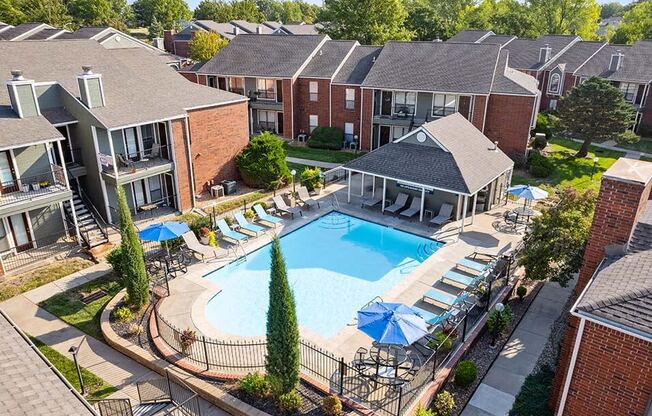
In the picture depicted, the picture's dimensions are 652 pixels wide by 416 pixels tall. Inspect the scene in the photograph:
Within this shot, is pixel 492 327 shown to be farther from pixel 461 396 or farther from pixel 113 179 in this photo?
pixel 113 179

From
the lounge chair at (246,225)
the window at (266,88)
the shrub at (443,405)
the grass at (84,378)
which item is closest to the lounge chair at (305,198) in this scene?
the lounge chair at (246,225)

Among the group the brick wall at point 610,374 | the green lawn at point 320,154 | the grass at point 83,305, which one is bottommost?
the grass at point 83,305

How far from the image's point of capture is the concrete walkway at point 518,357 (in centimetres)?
1283

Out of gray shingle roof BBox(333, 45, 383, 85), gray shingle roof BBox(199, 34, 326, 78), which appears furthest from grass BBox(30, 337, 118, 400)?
gray shingle roof BBox(333, 45, 383, 85)

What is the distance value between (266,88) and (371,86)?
422 inches

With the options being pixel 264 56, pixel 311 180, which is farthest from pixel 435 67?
pixel 264 56

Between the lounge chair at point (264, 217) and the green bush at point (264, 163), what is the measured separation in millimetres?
4120

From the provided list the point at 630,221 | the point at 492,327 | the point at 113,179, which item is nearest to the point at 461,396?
the point at 492,327

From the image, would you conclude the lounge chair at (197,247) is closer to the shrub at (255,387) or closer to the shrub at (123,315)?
the shrub at (123,315)

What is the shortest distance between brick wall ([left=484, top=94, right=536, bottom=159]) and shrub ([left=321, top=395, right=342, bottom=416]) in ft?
89.6

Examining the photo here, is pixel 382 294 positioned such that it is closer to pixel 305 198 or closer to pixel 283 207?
pixel 283 207

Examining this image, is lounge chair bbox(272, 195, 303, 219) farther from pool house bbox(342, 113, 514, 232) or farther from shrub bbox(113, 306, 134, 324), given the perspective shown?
shrub bbox(113, 306, 134, 324)

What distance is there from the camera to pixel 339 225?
25438 millimetres

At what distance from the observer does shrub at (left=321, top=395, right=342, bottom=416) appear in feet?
39.4
